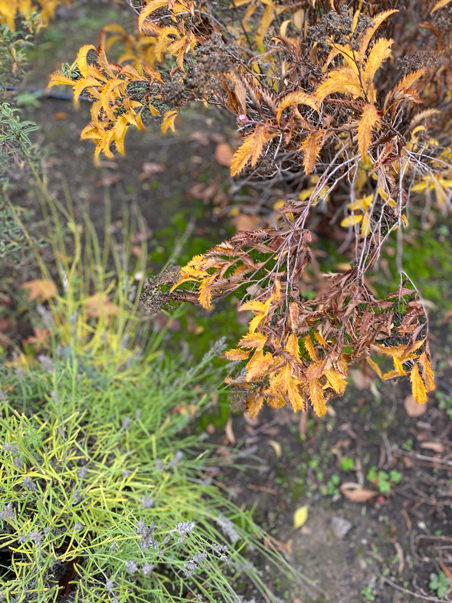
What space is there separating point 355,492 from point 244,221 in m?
1.45

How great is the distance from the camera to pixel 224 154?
2.54 m

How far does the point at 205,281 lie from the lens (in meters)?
1.01

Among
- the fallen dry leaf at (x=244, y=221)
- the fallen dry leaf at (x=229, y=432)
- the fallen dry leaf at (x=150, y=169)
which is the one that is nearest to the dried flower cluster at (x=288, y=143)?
the fallen dry leaf at (x=229, y=432)

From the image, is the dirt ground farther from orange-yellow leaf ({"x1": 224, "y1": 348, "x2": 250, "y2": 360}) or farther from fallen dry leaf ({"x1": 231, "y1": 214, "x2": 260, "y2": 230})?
orange-yellow leaf ({"x1": 224, "y1": 348, "x2": 250, "y2": 360})

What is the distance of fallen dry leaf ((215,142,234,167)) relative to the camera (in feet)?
8.25

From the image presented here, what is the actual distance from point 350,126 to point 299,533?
1481 mm

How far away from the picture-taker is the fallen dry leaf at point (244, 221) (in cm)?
233

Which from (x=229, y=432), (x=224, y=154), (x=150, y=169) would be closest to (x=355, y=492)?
(x=229, y=432)

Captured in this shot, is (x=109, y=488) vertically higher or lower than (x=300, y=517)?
higher

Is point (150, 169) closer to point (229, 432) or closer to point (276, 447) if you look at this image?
point (229, 432)

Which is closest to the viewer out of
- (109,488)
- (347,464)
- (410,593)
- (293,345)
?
(293,345)

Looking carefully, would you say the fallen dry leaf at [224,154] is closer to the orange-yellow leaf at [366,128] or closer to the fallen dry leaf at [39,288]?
the fallen dry leaf at [39,288]

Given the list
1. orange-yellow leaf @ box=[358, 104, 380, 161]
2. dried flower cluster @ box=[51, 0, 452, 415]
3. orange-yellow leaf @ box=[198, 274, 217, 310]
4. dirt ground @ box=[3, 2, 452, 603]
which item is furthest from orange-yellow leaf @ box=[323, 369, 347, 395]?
dirt ground @ box=[3, 2, 452, 603]

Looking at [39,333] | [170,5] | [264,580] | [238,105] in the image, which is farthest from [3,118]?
[264,580]
